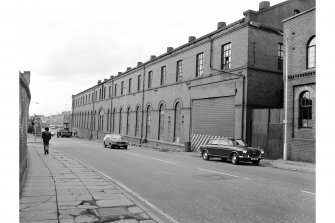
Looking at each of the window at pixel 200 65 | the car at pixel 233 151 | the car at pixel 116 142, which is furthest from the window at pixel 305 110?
the car at pixel 116 142

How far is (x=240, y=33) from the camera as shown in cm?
2442

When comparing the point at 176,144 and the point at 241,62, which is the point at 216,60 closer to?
the point at 241,62

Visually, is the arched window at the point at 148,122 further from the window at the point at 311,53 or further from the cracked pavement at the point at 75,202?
the cracked pavement at the point at 75,202

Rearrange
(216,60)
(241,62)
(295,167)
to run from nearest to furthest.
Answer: (295,167) → (241,62) → (216,60)

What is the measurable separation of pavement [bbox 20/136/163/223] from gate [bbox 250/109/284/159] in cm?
1413

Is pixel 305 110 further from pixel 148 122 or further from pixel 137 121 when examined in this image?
pixel 137 121

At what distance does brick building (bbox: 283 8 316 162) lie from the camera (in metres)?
18.9

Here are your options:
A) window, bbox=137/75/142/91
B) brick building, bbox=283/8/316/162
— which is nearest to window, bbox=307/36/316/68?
brick building, bbox=283/8/316/162

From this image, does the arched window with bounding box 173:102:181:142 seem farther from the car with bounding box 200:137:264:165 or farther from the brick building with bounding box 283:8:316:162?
the brick building with bounding box 283:8:316:162

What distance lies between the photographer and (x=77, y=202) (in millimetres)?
7262

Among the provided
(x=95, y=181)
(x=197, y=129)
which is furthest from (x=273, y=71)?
(x=95, y=181)

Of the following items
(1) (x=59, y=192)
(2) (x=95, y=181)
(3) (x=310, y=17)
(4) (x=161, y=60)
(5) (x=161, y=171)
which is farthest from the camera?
(4) (x=161, y=60)

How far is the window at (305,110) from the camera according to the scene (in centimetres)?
1911

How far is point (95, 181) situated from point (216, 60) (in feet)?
63.2
